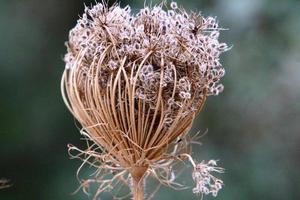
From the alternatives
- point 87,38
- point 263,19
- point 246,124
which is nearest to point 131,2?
point 263,19

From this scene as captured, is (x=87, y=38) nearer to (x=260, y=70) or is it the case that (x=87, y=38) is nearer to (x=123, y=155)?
(x=123, y=155)

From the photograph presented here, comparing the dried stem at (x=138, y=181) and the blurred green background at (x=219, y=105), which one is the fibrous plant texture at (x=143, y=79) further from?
the blurred green background at (x=219, y=105)

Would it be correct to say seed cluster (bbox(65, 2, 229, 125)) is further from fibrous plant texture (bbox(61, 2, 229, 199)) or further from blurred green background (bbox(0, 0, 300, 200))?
blurred green background (bbox(0, 0, 300, 200))

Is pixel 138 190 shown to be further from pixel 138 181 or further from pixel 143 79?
pixel 143 79

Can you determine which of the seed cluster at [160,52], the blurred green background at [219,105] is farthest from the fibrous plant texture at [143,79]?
the blurred green background at [219,105]

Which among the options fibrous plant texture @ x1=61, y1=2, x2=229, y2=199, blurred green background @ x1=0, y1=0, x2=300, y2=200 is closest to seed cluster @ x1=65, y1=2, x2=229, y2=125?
fibrous plant texture @ x1=61, y1=2, x2=229, y2=199

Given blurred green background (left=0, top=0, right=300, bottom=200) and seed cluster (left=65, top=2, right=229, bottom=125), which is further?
blurred green background (left=0, top=0, right=300, bottom=200)
